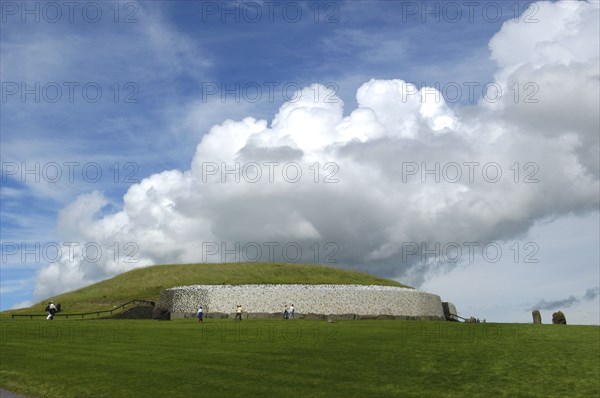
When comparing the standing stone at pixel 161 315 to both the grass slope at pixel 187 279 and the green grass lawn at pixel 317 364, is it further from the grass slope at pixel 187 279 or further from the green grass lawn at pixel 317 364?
the green grass lawn at pixel 317 364

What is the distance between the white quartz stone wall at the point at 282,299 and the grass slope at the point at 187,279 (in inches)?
433

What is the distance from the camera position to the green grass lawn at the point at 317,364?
2247 centimetres

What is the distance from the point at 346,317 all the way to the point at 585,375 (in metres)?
36.5

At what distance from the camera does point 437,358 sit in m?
27.3

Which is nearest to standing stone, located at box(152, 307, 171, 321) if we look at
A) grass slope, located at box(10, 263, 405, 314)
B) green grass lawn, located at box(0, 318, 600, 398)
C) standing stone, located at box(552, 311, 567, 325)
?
grass slope, located at box(10, 263, 405, 314)

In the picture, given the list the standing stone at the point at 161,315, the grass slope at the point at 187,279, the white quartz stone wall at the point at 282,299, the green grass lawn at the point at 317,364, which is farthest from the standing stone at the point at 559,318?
the grass slope at the point at 187,279

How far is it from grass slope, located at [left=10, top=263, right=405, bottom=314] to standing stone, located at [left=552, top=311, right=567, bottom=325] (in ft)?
142

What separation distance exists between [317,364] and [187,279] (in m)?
65.4

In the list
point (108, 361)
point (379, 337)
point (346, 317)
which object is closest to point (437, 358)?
point (379, 337)

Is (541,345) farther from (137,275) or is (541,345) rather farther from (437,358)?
(137,275)

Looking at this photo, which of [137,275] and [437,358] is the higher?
[137,275]

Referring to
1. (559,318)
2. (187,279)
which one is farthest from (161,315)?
(559,318)

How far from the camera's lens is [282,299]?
233 feet

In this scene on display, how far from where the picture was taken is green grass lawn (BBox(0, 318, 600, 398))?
2247cm
